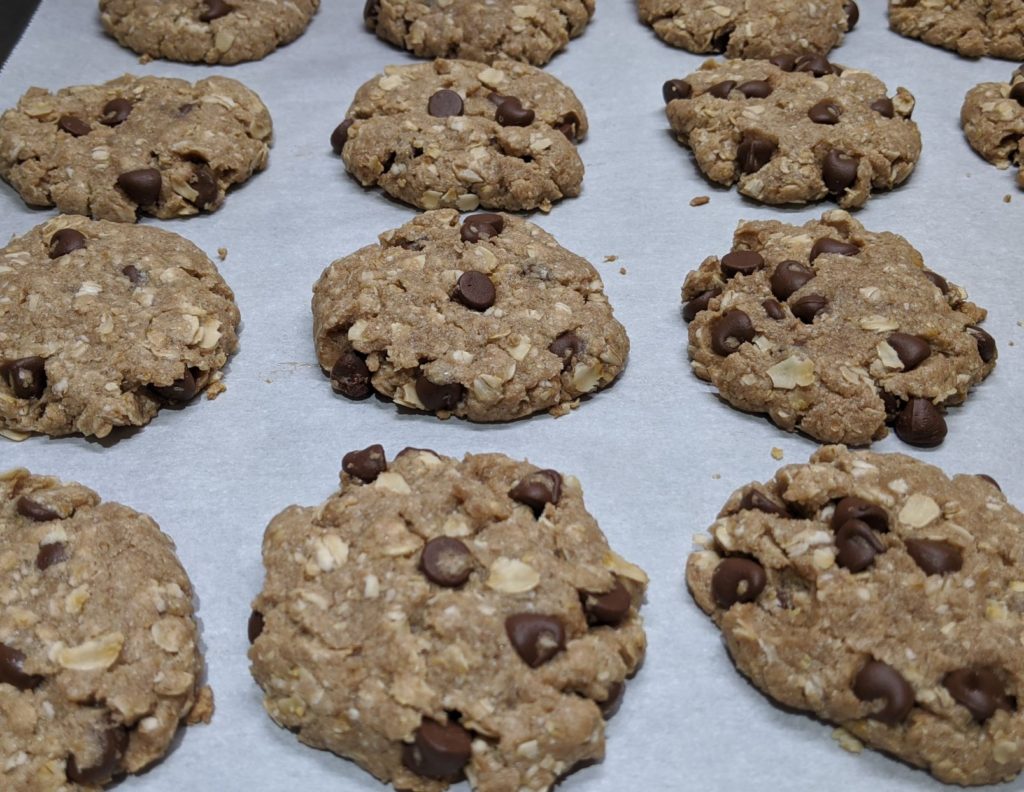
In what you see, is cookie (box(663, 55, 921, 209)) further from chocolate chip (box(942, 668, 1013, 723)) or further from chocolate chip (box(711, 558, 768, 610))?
chocolate chip (box(942, 668, 1013, 723))

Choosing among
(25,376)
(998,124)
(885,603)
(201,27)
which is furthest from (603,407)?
(201,27)

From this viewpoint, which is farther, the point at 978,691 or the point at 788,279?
the point at 788,279

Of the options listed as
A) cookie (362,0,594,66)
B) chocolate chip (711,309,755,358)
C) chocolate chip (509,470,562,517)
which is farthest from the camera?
cookie (362,0,594,66)

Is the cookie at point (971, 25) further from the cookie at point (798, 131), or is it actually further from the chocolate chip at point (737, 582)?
the chocolate chip at point (737, 582)

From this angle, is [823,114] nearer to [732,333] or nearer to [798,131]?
[798,131]

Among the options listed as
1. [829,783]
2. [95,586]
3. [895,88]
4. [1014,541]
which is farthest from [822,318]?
[95,586]

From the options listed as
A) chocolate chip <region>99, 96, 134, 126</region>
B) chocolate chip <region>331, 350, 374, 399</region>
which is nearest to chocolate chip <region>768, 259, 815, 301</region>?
chocolate chip <region>331, 350, 374, 399</region>
